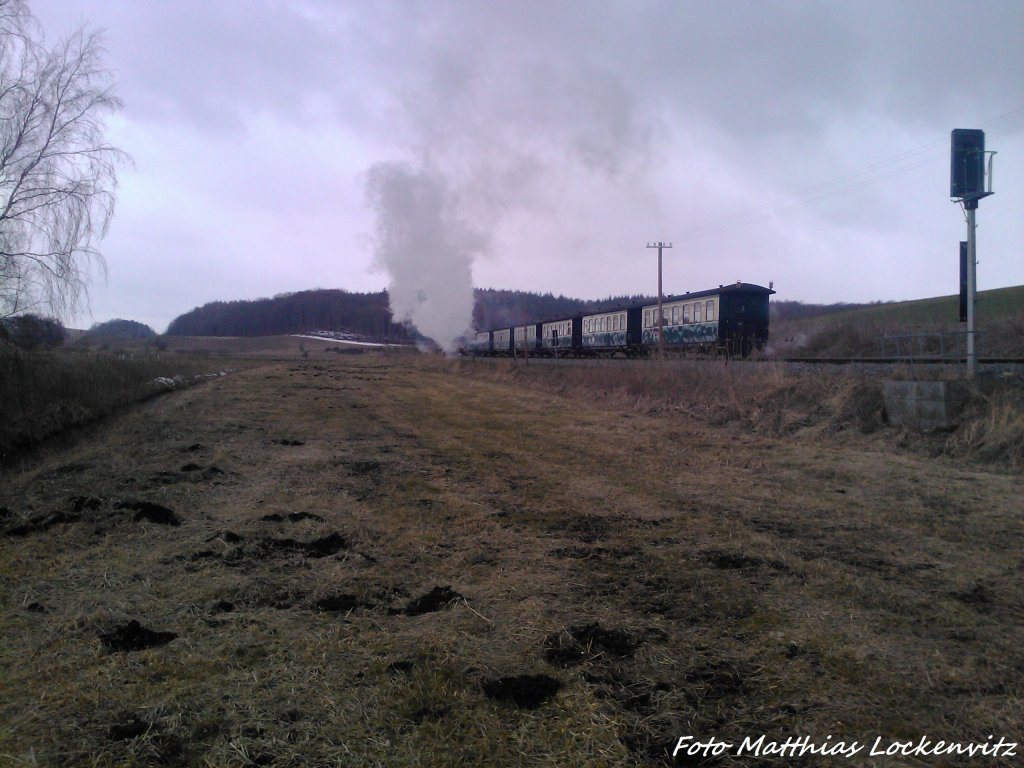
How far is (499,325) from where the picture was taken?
54719 mm

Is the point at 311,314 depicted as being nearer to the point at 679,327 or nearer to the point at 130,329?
the point at 130,329

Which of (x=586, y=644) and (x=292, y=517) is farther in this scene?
(x=292, y=517)

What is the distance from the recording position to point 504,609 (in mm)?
4129

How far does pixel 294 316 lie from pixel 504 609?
11105 centimetres

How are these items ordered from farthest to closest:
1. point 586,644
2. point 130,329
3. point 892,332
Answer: point 130,329 < point 892,332 < point 586,644

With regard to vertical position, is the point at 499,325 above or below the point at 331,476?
above

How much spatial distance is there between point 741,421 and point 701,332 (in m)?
15.1

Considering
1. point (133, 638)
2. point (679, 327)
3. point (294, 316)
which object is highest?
point (294, 316)

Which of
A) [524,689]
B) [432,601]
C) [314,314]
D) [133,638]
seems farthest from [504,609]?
[314,314]

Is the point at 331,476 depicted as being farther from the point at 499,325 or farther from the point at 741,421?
the point at 499,325

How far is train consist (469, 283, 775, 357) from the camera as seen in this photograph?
A: 86.4 feet

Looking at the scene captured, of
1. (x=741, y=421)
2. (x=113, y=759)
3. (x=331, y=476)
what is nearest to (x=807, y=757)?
(x=113, y=759)

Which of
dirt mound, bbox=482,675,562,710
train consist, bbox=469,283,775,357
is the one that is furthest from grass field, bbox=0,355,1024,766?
train consist, bbox=469,283,775,357

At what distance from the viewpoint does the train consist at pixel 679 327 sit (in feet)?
86.4
